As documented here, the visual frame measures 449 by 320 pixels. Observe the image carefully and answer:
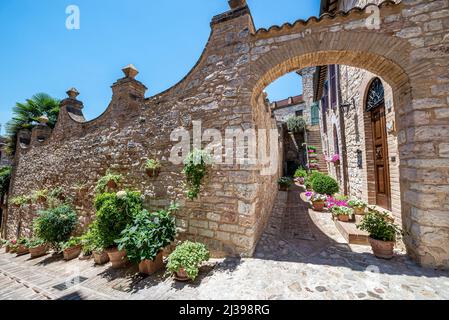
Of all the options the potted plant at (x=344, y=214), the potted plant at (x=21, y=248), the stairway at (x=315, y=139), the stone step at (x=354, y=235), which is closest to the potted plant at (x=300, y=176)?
the stairway at (x=315, y=139)

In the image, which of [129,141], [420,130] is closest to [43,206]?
[129,141]

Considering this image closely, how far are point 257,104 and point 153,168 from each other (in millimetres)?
2846

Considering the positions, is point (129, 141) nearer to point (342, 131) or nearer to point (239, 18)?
point (239, 18)

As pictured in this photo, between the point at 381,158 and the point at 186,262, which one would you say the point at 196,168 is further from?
the point at 381,158

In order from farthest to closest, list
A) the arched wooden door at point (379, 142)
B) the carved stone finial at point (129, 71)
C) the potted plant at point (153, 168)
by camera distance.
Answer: the carved stone finial at point (129, 71)
the arched wooden door at point (379, 142)
the potted plant at point (153, 168)

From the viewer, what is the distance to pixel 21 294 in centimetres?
294

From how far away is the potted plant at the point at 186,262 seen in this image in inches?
110

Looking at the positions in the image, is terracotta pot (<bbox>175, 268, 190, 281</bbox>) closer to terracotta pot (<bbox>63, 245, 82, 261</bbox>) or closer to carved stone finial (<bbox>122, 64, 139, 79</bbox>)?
terracotta pot (<bbox>63, 245, 82, 261</bbox>)

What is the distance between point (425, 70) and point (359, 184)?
3843mm

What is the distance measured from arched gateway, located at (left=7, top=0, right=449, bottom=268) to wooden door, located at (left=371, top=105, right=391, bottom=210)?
5.05 feet

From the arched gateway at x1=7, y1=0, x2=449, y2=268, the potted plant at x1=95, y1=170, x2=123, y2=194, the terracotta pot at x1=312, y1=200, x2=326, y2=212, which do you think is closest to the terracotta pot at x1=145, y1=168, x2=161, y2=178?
the arched gateway at x1=7, y1=0, x2=449, y2=268

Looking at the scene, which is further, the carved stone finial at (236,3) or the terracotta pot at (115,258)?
the terracotta pot at (115,258)

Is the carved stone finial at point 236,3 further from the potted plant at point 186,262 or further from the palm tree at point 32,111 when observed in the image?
the palm tree at point 32,111

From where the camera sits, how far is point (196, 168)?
3662mm
